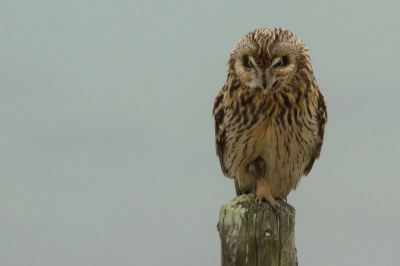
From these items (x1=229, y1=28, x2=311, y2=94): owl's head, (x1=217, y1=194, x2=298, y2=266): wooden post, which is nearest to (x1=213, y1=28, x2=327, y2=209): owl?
(x1=229, y1=28, x2=311, y2=94): owl's head

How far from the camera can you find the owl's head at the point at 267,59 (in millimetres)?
3736

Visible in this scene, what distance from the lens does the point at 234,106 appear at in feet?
13.7

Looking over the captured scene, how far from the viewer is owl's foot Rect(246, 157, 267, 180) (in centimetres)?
433

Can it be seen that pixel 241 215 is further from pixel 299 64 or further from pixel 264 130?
pixel 299 64

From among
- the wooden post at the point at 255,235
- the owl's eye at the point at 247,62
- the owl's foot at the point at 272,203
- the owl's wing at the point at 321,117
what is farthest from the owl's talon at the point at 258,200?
the owl's eye at the point at 247,62

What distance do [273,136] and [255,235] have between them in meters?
0.79

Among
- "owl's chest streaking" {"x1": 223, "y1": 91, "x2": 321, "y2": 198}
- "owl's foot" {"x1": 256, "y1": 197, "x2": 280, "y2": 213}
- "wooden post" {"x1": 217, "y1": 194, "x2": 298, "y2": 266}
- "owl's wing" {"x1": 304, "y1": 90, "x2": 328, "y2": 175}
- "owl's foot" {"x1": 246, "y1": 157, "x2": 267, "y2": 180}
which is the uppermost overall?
"owl's wing" {"x1": 304, "y1": 90, "x2": 328, "y2": 175}

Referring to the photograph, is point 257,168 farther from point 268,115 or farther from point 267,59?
point 267,59

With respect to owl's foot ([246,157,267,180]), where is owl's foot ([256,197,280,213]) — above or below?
below

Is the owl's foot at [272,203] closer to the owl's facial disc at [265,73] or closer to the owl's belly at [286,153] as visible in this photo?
the owl's belly at [286,153]

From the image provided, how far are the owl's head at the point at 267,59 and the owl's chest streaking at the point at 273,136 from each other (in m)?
0.18

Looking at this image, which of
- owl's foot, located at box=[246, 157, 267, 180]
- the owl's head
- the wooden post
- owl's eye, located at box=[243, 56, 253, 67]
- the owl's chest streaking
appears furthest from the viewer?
owl's foot, located at box=[246, 157, 267, 180]

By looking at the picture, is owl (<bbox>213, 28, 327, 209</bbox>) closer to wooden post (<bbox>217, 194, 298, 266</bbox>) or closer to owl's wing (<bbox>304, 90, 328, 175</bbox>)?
owl's wing (<bbox>304, 90, 328, 175</bbox>)

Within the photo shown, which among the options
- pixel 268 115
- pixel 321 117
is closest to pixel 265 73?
pixel 268 115
